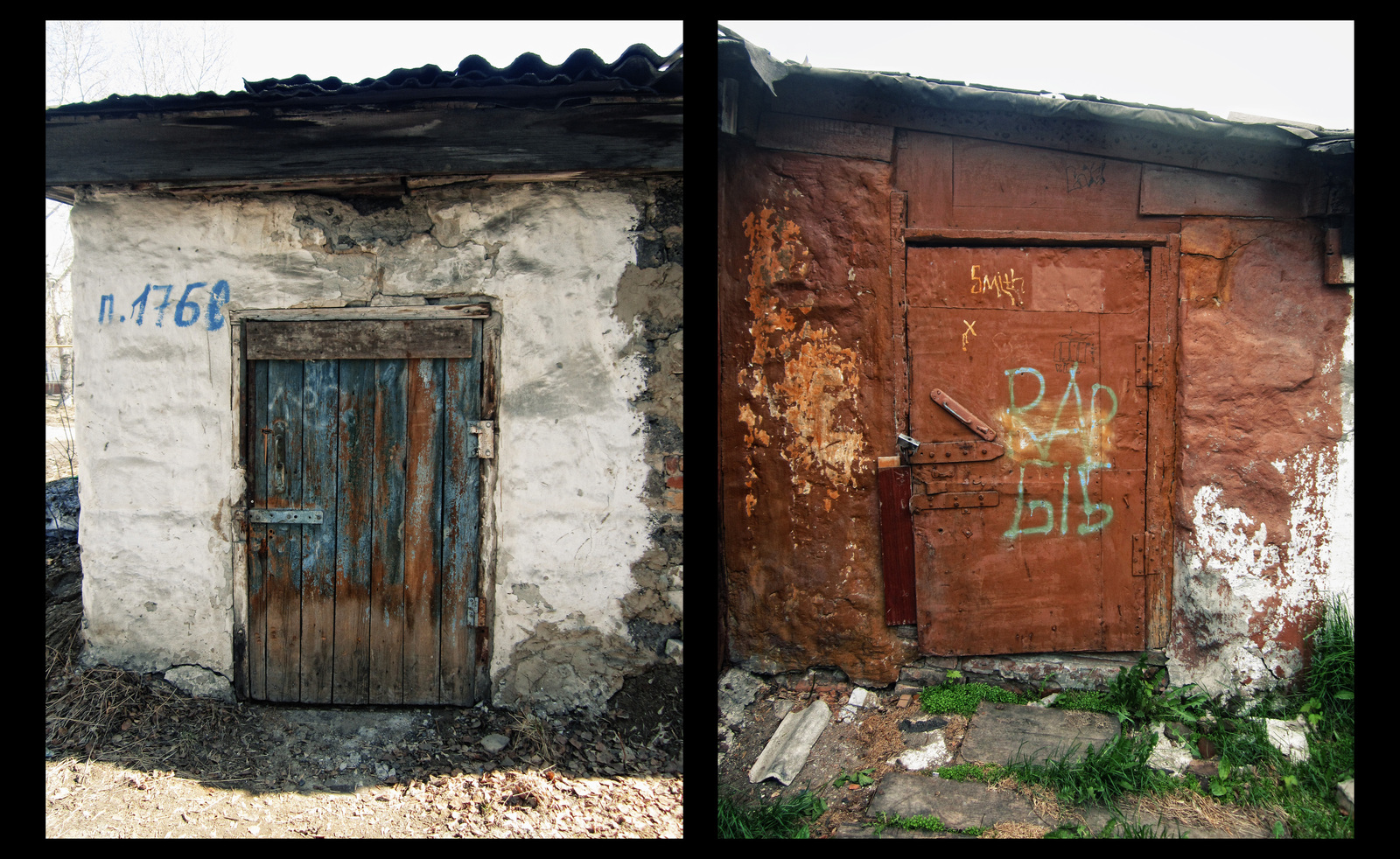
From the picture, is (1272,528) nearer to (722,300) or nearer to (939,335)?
(939,335)

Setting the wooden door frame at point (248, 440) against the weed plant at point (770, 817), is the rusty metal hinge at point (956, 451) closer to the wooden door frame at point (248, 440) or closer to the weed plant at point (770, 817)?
the weed plant at point (770, 817)

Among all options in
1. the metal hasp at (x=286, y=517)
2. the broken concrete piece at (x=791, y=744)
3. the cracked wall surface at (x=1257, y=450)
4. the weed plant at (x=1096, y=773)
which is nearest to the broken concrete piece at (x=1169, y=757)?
the weed plant at (x=1096, y=773)

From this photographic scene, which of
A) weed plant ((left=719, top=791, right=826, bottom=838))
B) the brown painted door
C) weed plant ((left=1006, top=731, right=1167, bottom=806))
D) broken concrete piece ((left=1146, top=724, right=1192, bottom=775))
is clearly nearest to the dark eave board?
the brown painted door

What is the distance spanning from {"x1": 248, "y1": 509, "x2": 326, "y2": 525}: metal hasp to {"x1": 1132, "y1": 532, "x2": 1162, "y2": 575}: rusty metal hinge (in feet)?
13.3

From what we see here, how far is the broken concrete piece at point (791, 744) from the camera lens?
10.2ft

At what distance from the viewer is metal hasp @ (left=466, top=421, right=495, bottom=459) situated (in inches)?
134

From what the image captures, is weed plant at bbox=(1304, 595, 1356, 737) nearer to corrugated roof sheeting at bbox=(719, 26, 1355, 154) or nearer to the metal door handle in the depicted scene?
corrugated roof sheeting at bbox=(719, 26, 1355, 154)

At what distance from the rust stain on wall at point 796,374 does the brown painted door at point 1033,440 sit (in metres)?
0.35

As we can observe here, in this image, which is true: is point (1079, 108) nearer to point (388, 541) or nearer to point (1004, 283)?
point (1004, 283)

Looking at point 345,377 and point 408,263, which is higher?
point 408,263

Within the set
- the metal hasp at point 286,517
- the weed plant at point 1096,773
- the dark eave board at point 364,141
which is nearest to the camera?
the weed plant at point 1096,773

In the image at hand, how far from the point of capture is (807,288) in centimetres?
337
